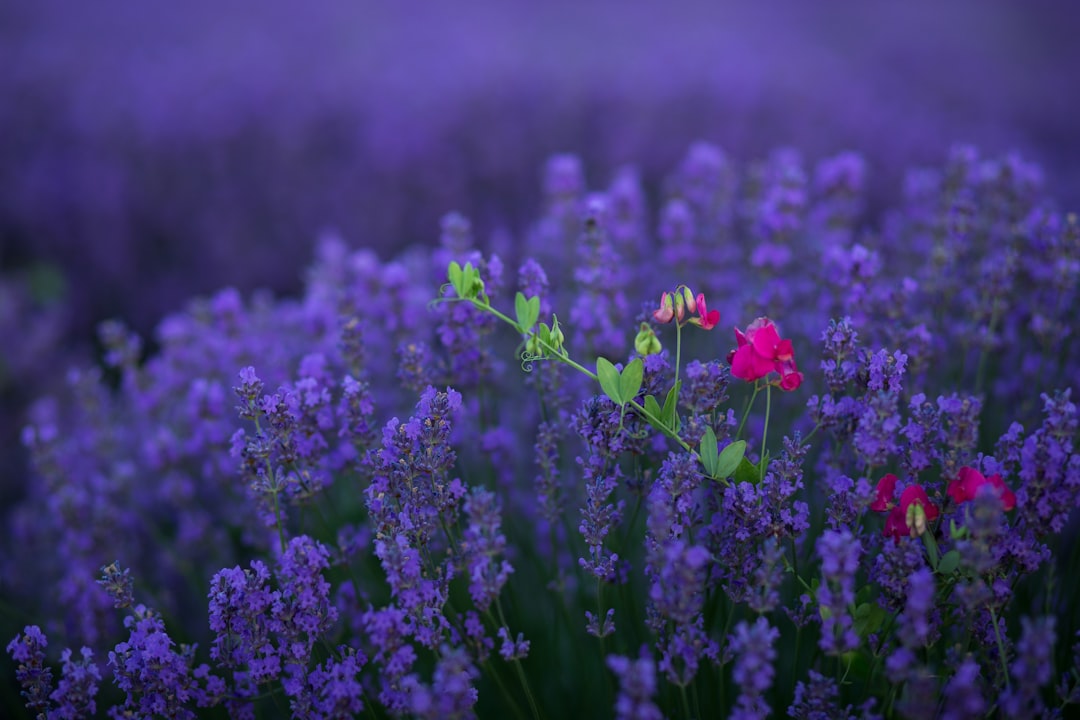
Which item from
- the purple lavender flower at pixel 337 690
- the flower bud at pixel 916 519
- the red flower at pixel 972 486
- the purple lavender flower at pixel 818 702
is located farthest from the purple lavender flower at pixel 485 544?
the red flower at pixel 972 486

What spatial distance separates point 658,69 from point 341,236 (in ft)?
8.81

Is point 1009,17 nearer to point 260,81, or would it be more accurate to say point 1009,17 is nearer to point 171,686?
point 260,81

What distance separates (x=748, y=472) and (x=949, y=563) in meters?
0.31

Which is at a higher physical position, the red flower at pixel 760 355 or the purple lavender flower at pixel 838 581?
the red flower at pixel 760 355

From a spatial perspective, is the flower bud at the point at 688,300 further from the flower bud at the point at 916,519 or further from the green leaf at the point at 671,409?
the flower bud at the point at 916,519

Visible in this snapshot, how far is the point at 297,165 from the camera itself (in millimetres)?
4809

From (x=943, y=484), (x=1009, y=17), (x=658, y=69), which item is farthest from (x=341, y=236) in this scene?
(x=1009, y=17)

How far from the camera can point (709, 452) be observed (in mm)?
1268

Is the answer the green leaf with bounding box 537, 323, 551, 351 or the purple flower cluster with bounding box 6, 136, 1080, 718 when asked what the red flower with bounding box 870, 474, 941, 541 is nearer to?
the purple flower cluster with bounding box 6, 136, 1080, 718

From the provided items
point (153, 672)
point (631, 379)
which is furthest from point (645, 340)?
point (153, 672)

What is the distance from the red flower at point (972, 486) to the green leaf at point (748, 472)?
10.8 inches

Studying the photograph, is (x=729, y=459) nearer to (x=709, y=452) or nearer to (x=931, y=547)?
(x=709, y=452)

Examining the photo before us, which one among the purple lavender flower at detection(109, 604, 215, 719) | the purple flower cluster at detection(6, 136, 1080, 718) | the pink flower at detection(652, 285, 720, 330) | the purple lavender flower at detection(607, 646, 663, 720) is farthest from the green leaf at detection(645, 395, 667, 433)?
the purple lavender flower at detection(109, 604, 215, 719)

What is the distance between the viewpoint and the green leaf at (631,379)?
1.23 meters
